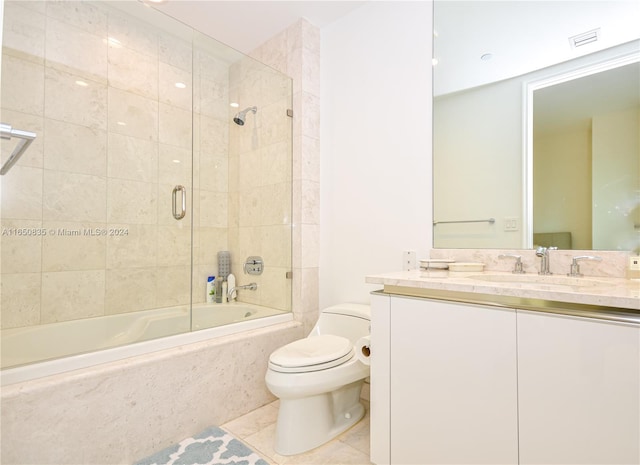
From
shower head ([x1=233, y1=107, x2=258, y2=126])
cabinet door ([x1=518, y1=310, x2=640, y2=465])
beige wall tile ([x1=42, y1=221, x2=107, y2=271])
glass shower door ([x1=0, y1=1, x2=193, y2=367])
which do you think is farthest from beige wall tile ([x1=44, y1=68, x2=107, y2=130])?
cabinet door ([x1=518, y1=310, x2=640, y2=465])

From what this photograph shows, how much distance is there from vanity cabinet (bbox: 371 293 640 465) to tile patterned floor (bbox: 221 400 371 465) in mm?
210

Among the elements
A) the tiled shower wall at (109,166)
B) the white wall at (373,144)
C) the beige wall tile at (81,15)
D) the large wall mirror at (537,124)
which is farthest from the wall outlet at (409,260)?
the beige wall tile at (81,15)

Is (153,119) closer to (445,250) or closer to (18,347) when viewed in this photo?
(18,347)

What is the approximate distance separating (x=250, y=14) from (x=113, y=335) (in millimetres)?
2151

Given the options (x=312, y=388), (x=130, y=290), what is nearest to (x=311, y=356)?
(x=312, y=388)

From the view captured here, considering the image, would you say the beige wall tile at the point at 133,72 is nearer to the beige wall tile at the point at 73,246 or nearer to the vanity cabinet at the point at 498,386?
the beige wall tile at the point at 73,246

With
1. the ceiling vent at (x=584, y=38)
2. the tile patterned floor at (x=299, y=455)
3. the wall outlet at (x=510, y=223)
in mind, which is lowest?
the tile patterned floor at (x=299, y=455)

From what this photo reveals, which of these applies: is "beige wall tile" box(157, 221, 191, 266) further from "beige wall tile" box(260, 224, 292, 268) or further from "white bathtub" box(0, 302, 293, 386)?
"beige wall tile" box(260, 224, 292, 268)

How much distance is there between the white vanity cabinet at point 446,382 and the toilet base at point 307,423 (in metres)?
0.33

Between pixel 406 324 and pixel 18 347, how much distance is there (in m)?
1.67

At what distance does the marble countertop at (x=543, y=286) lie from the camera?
0.95 m

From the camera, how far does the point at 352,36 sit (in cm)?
225

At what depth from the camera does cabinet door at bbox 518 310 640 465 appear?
0.91m

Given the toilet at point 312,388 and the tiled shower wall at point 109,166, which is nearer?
the toilet at point 312,388
